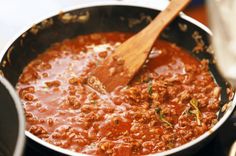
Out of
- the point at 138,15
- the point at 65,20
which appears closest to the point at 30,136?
the point at 65,20

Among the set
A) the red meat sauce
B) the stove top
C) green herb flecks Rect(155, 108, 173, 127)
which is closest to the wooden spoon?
the red meat sauce

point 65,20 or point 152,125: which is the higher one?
point 65,20

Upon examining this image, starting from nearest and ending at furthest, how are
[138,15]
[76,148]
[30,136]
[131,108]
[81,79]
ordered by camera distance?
[30,136] → [76,148] → [131,108] → [81,79] → [138,15]

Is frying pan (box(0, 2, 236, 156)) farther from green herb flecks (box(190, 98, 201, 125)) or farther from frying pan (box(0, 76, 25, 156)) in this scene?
frying pan (box(0, 76, 25, 156))

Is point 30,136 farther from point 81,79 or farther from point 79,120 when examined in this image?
point 81,79

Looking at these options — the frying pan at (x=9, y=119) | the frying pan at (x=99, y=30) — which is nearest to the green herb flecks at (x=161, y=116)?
the frying pan at (x=99, y=30)

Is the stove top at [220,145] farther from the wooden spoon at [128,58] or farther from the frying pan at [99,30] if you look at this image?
the wooden spoon at [128,58]

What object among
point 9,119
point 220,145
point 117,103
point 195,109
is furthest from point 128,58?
point 9,119
